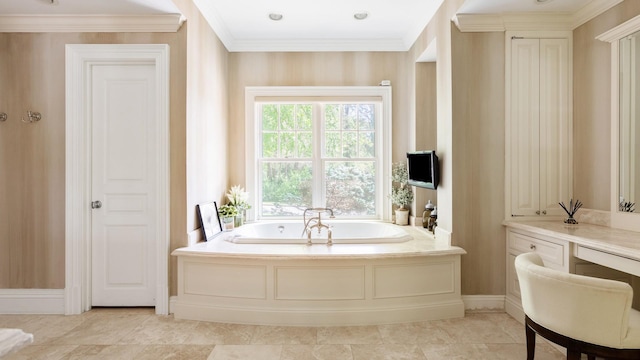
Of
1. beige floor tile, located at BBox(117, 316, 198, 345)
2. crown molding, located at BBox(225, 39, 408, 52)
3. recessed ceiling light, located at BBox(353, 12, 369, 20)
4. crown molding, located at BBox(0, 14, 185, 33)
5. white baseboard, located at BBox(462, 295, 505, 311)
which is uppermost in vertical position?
recessed ceiling light, located at BBox(353, 12, 369, 20)

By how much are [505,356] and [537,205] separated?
1.35 meters

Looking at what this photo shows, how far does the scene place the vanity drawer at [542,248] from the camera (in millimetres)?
2410

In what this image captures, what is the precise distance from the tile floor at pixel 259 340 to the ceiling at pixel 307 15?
2499mm

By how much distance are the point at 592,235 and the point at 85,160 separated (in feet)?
12.7

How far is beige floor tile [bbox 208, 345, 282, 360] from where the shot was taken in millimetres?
2287

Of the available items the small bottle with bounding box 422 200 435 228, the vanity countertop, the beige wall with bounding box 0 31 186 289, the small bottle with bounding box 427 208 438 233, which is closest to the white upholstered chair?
the vanity countertop

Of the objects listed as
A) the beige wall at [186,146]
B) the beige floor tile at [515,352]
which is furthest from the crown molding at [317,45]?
the beige floor tile at [515,352]

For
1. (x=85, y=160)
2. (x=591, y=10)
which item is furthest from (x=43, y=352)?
(x=591, y=10)

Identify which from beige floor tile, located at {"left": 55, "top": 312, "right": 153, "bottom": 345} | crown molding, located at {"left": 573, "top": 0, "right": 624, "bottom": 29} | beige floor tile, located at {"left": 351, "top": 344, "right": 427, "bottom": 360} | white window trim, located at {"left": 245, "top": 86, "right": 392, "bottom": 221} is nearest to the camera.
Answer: beige floor tile, located at {"left": 351, "top": 344, "right": 427, "bottom": 360}

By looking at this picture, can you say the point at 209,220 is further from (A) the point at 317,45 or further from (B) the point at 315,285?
(A) the point at 317,45

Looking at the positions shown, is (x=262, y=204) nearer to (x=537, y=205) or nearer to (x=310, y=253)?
(x=310, y=253)

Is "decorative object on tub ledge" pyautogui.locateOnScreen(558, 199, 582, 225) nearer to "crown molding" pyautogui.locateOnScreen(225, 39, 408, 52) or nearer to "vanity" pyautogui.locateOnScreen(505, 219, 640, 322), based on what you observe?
"vanity" pyautogui.locateOnScreen(505, 219, 640, 322)

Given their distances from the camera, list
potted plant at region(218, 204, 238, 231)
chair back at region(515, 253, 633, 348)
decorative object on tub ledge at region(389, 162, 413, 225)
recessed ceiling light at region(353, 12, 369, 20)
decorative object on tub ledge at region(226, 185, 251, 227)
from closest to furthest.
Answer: chair back at region(515, 253, 633, 348)
recessed ceiling light at region(353, 12, 369, 20)
potted plant at region(218, 204, 238, 231)
decorative object on tub ledge at region(226, 185, 251, 227)
decorative object on tub ledge at region(389, 162, 413, 225)

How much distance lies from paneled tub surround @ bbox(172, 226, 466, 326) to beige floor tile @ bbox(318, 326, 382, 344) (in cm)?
5
